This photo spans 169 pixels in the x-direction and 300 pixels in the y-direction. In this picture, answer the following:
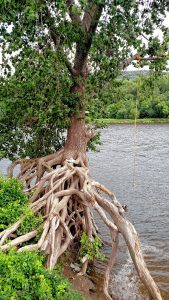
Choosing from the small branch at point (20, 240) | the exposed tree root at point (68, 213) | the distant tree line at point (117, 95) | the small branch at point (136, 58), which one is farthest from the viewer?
the distant tree line at point (117, 95)

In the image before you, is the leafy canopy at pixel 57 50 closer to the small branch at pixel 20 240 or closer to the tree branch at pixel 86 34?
the tree branch at pixel 86 34

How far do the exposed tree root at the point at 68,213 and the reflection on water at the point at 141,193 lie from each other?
5.93 ft

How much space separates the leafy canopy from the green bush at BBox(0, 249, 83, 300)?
464cm

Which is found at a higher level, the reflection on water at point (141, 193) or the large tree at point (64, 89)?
the large tree at point (64, 89)

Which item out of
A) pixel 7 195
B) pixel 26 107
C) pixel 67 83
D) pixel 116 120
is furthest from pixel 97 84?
pixel 116 120

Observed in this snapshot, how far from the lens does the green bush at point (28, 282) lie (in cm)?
665

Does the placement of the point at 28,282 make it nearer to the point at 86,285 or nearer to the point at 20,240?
the point at 20,240

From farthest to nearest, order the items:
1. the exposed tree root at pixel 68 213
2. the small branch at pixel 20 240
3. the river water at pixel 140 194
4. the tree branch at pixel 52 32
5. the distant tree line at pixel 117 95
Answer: the distant tree line at pixel 117 95
the river water at pixel 140 194
the tree branch at pixel 52 32
the exposed tree root at pixel 68 213
the small branch at pixel 20 240

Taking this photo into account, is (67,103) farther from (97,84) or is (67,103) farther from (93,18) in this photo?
(93,18)

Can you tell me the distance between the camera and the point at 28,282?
22.9 feet

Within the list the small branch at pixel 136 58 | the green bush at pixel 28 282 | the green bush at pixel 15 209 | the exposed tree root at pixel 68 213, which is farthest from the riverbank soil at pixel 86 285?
the small branch at pixel 136 58

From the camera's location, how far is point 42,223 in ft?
32.2

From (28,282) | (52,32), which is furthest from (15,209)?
(52,32)

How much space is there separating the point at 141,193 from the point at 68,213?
10.5 metres
